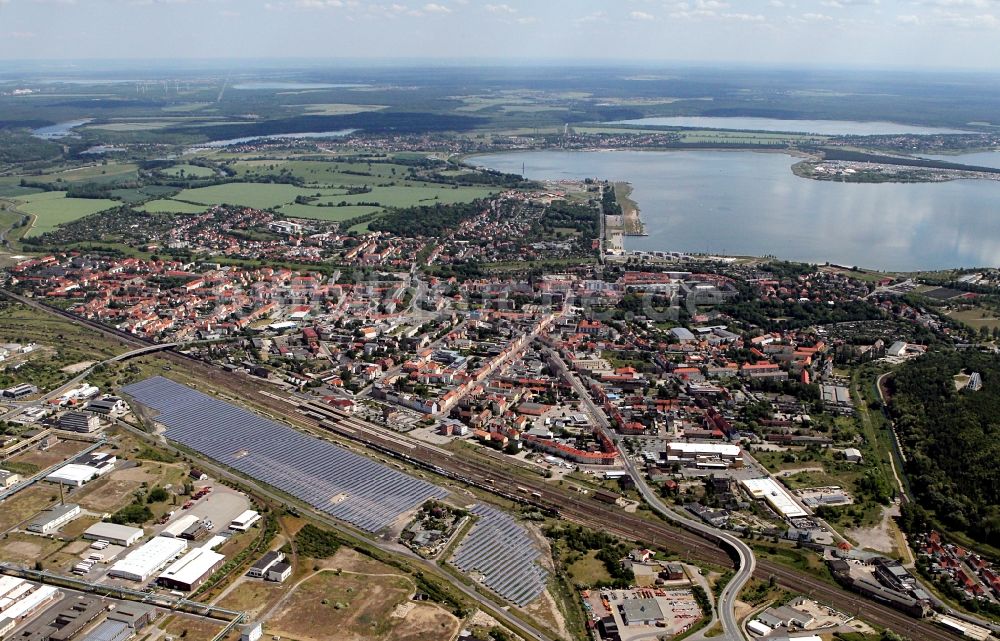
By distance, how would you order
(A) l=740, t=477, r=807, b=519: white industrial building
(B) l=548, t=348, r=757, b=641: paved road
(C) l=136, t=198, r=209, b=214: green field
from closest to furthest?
(B) l=548, t=348, r=757, b=641: paved road, (A) l=740, t=477, r=807, b=519: white industrial building, (C) l=136, t=198, r=209, b=214: green field

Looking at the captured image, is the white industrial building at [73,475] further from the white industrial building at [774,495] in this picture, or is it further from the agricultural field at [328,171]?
the agricultural field at [328,171]

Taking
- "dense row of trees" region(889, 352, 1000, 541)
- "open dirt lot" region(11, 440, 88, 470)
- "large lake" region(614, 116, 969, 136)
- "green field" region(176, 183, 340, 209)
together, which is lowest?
"open dirt lot" region(11, 440, 88, 470)

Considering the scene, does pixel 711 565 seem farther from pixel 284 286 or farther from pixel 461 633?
pixel 284 286

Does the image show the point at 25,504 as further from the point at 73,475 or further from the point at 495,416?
the point at 495,416

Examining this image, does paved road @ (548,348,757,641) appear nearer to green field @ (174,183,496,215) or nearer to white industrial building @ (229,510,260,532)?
white industrial building @ (229,510,260,532)

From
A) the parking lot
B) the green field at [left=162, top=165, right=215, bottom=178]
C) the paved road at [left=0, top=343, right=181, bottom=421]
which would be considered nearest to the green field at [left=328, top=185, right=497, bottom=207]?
the green field at [left=162, top=165, right=215, bottom=178]

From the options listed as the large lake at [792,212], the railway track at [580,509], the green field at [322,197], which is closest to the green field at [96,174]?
the green field at [322,197]

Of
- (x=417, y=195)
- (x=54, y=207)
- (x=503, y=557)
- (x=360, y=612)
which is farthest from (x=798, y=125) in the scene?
(x=360, y=612)
